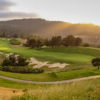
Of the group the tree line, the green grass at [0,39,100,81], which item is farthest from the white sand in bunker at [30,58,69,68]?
the tree line

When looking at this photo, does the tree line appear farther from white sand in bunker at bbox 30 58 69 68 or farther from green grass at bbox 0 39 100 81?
white sand in bunker at bbox 30 58 69 68

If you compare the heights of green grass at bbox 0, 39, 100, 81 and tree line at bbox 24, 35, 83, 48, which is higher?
tree line at bbox 24, 35, 83, 48

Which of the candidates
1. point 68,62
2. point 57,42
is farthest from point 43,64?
point 57,42

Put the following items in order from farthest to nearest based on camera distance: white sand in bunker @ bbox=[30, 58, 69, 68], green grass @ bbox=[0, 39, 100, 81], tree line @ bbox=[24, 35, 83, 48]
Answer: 1. tree line @ bbox=[24, 35, 83, 48]
2. white sand in bunker @ bbox=[30, 58, 69, 68]
3. green grass @ bbox=[0, 39, 100, 81]

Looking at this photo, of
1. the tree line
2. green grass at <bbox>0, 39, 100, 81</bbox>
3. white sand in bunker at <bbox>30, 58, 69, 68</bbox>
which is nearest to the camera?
green grass at <bbox>0, 39, 100, 81</bbox>

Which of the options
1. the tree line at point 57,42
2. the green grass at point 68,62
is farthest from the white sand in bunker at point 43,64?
the tree line at point 57,42

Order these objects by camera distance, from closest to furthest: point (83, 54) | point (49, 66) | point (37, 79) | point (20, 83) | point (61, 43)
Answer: point (20, 83), point (37, 79), point (49, 66), point (83, 54), point (61, 43)

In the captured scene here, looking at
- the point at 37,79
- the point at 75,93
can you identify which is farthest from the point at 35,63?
the point at 75,93

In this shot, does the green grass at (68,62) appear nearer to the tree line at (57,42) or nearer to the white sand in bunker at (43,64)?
the white sand in bunker at (43,64)

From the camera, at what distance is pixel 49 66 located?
193 ft

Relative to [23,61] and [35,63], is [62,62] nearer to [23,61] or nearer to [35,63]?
[35,63]

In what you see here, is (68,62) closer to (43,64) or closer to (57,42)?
(43,64)

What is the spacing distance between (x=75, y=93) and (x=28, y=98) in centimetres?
224

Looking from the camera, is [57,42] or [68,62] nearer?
[68,62]
